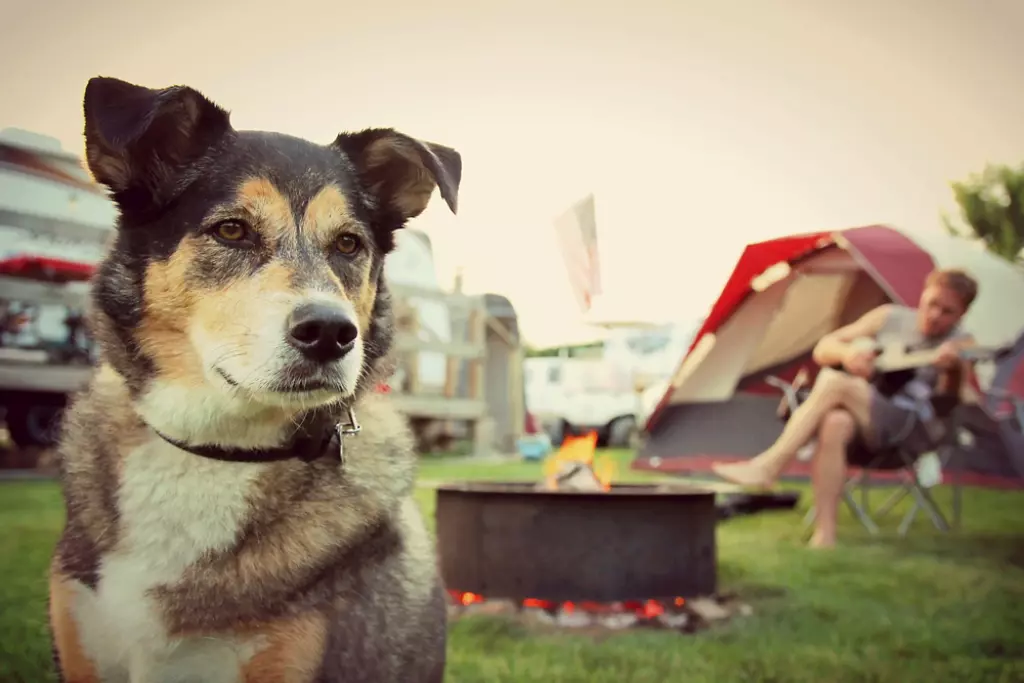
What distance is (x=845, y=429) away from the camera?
3555mm

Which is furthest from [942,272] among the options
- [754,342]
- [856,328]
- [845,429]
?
[754,342]

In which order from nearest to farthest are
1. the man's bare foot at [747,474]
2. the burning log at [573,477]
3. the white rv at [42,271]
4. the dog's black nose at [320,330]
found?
the dog's black nose at [320,330]
the white rv at [42,271]
the burning log at [573,477]
the man's bare foot at [747,474]

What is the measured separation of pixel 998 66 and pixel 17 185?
2826 mm

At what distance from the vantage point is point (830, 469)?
11.7 feet

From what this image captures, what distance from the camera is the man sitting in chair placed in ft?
11.6

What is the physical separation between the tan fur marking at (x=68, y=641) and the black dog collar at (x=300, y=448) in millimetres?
277

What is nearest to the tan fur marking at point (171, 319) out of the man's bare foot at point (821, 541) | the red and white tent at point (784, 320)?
the red and white tent at point (784, 320)

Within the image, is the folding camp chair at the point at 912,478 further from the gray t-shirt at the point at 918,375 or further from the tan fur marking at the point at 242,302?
the tan fur marking at the point at 242,302

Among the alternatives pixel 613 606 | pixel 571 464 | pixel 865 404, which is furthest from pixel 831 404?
pixel 613 606

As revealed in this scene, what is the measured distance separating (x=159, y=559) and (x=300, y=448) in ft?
0.82

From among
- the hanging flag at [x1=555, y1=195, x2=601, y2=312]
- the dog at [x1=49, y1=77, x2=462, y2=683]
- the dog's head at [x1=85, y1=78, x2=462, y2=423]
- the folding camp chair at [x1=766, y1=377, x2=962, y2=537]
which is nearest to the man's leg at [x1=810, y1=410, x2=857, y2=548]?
the folding camp chair at [x1=766, y1=377, x2=962, y2=537]

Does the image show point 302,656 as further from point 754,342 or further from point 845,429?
point 754,342

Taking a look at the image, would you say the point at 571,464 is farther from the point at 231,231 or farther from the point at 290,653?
the point at 231,231

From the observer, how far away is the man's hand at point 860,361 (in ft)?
12.0
